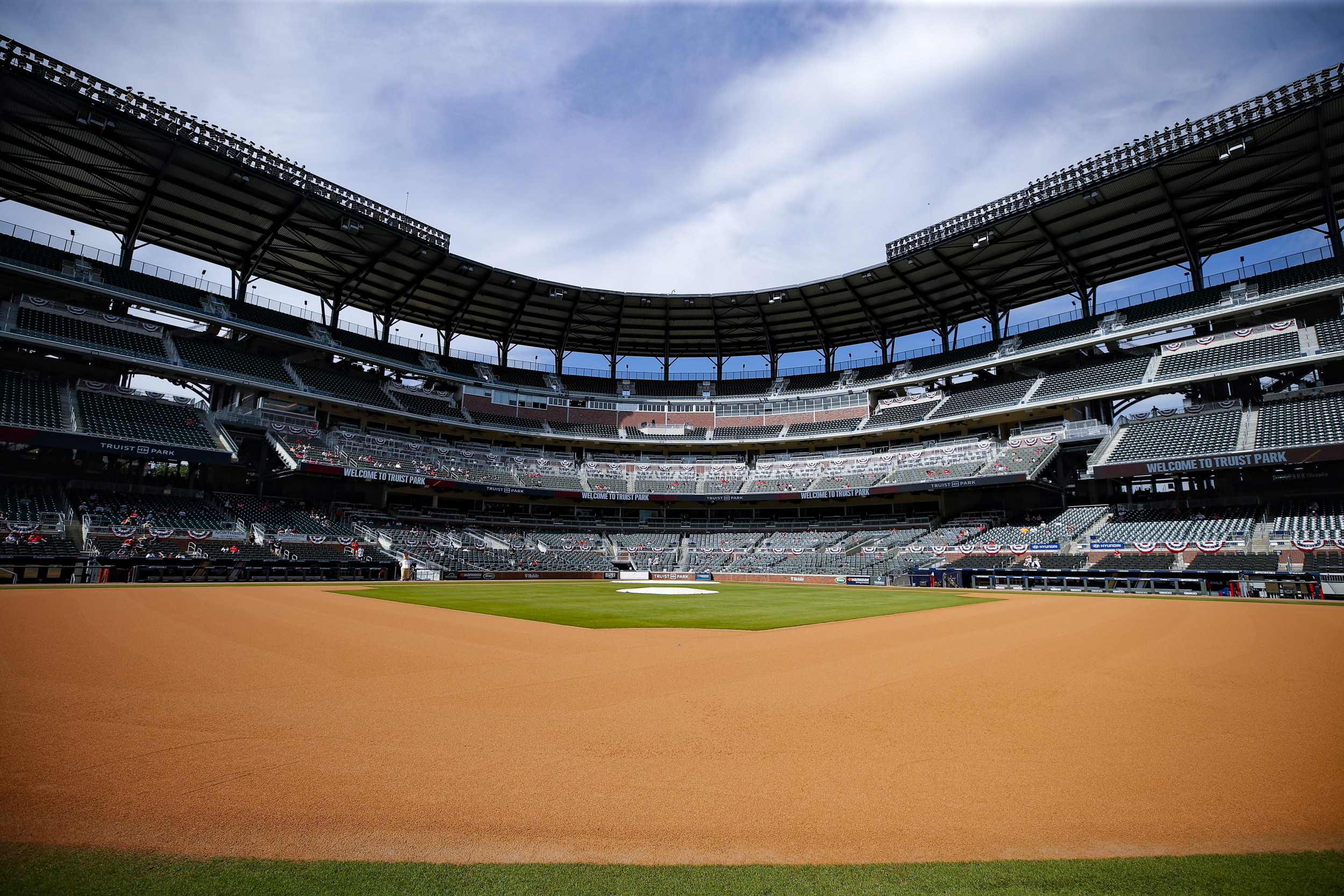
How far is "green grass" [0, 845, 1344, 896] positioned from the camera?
9.80 feet

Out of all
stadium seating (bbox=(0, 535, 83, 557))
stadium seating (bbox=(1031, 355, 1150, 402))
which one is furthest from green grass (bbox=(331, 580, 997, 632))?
stadium seating (bbox=(1031, 355, 1150, 402))

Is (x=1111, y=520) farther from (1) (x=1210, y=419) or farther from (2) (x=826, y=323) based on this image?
(2) (x=826, y=323)

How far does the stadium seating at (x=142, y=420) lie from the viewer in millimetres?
33406

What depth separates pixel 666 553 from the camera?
5131cm

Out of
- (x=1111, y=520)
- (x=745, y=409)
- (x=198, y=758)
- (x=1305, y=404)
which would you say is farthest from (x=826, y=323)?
(x=198, y=758)

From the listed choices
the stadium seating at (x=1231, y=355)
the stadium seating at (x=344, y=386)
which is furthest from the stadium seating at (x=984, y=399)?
the stadium seating at (x=344, y=386)

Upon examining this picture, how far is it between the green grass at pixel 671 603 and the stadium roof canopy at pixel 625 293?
84.3ft

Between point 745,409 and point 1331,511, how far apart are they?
1594 inches

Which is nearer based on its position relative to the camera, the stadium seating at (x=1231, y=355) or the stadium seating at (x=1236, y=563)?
the stadium seating at (x=1236, y=563)

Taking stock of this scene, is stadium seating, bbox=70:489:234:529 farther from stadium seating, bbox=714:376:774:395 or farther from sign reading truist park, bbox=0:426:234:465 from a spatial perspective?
stadium seating, bbox=714:376:774:395

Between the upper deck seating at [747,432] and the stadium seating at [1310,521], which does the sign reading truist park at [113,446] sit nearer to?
the upper deck seating at [747,432]

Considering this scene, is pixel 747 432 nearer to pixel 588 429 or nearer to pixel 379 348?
pixel 588 429

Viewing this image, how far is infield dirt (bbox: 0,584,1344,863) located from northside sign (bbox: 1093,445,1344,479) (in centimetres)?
2723

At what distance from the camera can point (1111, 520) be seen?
36688 mm
